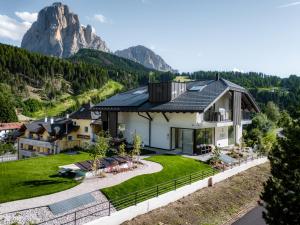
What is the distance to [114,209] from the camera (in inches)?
633

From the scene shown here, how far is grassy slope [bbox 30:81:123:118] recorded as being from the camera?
122450 mm

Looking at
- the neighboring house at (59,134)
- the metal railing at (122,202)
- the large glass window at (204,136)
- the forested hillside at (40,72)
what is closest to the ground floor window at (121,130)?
the large glass window at (204,136)

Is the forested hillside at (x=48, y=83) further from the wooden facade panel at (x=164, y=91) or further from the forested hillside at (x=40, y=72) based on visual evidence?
the wooden facade panel at (x=164, y=91)

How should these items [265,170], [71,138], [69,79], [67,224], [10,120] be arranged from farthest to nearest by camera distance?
[69,79]
[10,120]
[71,138]
[265,170]
[67,224]

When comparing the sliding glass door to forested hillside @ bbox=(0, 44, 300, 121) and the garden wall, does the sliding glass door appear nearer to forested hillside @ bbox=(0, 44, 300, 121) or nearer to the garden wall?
the garden wall

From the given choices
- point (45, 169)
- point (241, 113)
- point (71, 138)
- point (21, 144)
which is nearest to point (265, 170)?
point (241, 113)

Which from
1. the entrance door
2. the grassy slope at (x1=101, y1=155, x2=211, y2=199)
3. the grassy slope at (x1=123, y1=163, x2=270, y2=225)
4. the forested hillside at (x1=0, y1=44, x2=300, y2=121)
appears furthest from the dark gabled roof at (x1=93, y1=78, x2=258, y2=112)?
the forested hillside at (x1=0, y1=44, x2=300, y2=121)

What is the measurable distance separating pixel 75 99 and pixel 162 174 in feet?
402

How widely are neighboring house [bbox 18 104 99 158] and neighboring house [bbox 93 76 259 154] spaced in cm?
955

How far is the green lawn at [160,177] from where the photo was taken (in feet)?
58.6

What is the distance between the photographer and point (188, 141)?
29.6 m

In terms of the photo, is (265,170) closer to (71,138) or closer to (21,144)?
(71,138)

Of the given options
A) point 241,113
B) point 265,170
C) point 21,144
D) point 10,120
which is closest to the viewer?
point 265,170

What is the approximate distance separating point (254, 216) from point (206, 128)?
39.5ft
